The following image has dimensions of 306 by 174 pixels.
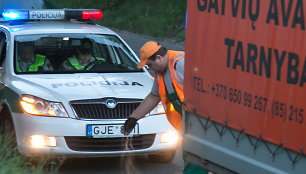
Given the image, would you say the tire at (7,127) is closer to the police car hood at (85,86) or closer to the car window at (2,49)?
the police car hood at (85,86)

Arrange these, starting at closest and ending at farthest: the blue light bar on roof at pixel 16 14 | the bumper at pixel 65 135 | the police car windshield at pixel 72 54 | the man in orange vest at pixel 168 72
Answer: the man in orange vest at pixel 168 72 < the bumper at pixel 65 135 < the police car windshield at pixel 72 54 < the blue light bar on roof at pixel 16 14

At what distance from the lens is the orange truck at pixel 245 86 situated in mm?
4395

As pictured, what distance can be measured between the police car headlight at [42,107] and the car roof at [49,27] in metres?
1.70

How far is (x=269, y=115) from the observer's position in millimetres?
4641

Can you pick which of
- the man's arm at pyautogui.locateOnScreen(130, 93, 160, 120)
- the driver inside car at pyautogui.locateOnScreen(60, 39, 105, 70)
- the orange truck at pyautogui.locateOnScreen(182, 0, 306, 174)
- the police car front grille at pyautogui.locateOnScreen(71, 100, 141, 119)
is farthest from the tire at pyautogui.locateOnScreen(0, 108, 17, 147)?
the orange truck at pyautogui.locateOnScreen(182, 0, 306, 174)

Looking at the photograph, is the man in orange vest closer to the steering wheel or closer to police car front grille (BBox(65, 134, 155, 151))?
police car front grille (BBox(65, 134, 155, 151))

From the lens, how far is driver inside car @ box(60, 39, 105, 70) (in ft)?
30.0

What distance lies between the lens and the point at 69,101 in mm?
7684

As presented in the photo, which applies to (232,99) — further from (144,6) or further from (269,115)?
(144,6)

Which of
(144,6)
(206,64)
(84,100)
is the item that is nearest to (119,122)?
(84,100)

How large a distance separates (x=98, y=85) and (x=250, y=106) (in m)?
3.62

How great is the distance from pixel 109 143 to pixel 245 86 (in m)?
3.10

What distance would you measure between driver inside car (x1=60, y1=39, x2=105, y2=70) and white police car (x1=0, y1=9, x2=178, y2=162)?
0.02 metres

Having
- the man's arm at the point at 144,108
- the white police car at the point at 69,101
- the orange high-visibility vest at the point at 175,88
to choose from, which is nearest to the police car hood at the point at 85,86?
the white police car at the point at 69,101
